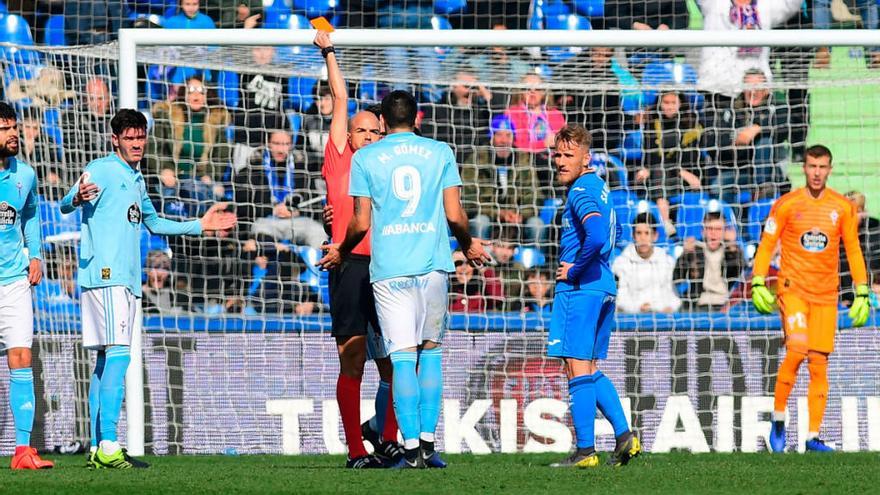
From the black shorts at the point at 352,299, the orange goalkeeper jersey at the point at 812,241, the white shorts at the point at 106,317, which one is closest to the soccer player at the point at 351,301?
the black shorts at the point at 352,299

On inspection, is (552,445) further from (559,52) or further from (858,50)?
(858,50)

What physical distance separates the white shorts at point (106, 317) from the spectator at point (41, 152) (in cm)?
338

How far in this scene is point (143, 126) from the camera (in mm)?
7473

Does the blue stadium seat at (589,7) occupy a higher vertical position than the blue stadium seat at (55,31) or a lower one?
higher

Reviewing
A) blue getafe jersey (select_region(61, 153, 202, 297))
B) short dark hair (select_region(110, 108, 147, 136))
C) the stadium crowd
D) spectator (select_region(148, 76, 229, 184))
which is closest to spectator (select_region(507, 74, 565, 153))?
the stadium crowd

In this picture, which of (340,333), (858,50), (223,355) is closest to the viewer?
(340,333)

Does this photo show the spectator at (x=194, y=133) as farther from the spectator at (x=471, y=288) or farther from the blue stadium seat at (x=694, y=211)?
the blue stadium seat at (x=694, y=211)

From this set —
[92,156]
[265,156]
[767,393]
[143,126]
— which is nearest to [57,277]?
[92,156]

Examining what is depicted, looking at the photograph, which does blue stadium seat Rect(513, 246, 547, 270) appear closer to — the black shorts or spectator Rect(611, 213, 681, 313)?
spectator Rect(611, 213, 681, 313)

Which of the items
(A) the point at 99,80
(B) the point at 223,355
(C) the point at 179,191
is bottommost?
(B) the point at 223,355

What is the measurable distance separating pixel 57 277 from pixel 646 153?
195 inches

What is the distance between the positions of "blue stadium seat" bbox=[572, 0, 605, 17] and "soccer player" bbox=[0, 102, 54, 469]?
7.05m

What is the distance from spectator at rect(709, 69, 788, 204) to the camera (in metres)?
12.1

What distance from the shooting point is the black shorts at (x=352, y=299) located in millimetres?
7367
